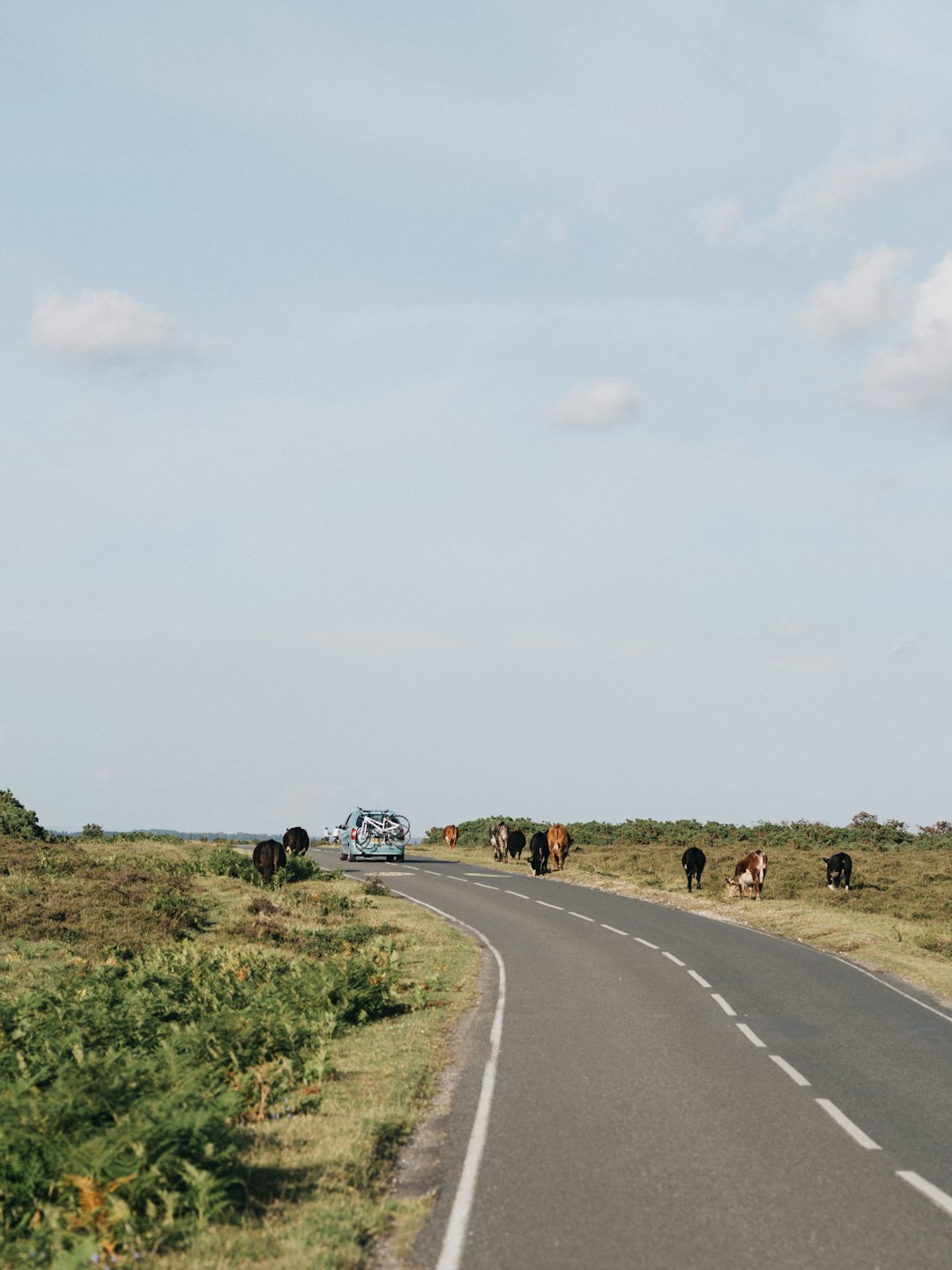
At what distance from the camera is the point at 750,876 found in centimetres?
3756

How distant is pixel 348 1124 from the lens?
10.7 m

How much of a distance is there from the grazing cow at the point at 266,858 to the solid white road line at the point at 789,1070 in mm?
25059

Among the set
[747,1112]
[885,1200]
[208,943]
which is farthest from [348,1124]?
[208,943]

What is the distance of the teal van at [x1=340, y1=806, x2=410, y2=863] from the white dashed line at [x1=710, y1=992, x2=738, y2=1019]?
34.7m

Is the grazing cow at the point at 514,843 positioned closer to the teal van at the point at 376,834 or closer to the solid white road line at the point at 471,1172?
the teal van at the point at 376,834

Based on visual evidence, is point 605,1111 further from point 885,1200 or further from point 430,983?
point 430,983

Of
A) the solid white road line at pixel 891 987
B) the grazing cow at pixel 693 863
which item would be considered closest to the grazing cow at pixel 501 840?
the grazing cow at pixel 693 863

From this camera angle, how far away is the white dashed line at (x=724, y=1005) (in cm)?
1750

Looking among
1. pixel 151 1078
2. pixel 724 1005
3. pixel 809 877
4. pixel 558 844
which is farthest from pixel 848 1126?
pixel 558 844

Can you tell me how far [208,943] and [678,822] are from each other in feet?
177

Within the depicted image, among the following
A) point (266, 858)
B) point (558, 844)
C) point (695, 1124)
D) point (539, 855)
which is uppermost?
point (558, 844)

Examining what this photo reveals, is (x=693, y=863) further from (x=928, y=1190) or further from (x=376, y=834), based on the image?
(x=928, y=1190)

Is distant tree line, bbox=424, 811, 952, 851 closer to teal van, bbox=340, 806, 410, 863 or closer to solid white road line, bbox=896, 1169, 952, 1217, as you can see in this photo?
teal van, bbox=340, 806, 410, 863

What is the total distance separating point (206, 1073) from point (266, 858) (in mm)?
27422
